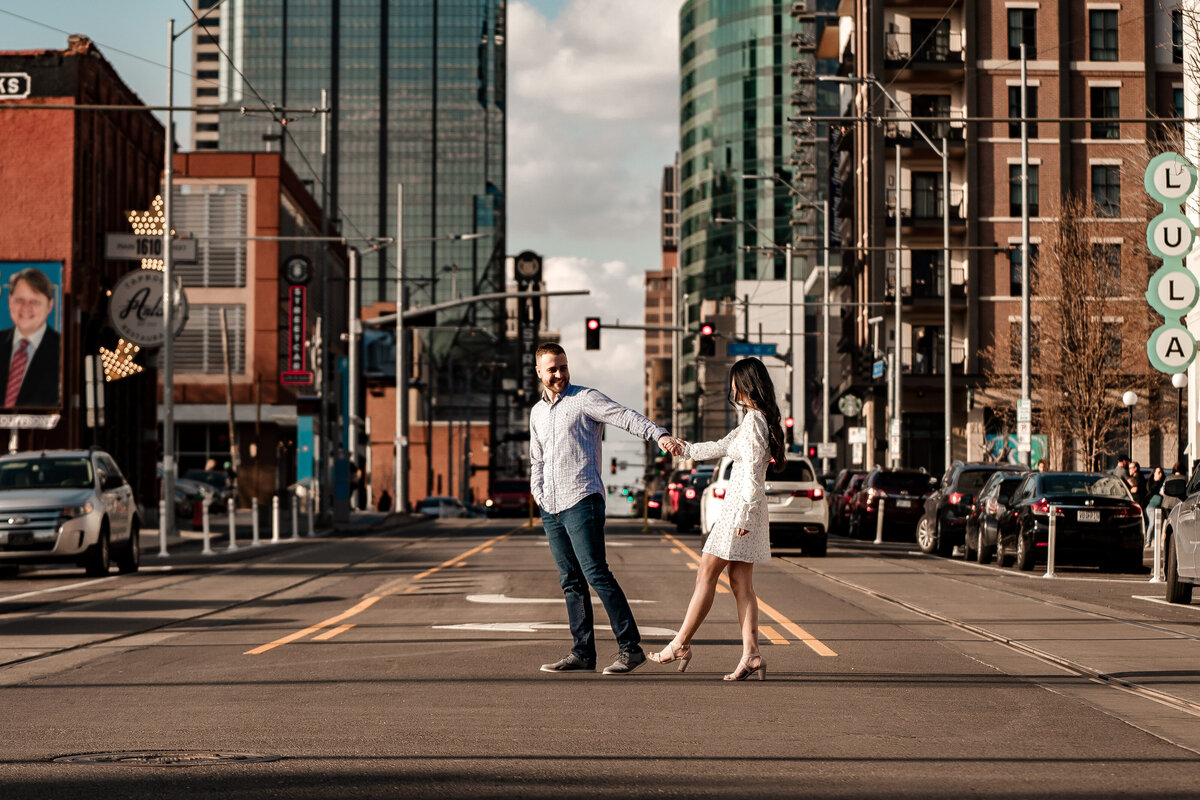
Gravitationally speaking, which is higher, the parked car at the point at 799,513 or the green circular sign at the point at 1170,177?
the green circular sign at the point at 1170,177

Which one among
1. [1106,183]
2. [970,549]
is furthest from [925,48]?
[970,549]

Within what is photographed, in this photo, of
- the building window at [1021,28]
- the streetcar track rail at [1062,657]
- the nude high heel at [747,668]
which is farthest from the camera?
the building window at [1021,28]

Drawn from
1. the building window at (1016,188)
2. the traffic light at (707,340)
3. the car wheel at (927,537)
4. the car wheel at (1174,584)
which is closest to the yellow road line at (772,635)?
the car wheel at (1174,584)

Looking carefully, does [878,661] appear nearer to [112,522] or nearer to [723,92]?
[112,522]

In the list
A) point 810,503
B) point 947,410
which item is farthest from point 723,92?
point 810,503

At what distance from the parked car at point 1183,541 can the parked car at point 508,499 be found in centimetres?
4980

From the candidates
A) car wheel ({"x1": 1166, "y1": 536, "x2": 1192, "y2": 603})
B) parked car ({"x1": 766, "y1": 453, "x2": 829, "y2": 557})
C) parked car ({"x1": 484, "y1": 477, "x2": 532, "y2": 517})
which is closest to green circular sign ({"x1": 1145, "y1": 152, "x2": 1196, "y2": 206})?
parked car ({"x1": 766, "y1": 453, "x2": 829, "y2": 557})

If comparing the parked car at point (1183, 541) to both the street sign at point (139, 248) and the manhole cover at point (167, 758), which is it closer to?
the manhole cover at point (167, 758)

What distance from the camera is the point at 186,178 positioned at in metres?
72.6

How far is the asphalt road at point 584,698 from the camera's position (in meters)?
7.00

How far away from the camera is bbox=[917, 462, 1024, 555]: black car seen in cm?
3092

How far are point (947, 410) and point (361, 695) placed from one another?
4448 cm

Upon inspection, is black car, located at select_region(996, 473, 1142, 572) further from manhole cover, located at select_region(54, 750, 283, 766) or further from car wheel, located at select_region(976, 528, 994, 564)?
manhole cover, located at select_region(54, 750, 283, 766)

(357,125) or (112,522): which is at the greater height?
(357,125)
